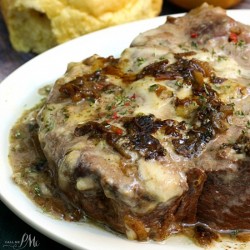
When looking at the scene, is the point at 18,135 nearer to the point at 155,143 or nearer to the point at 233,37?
the point at 155,143

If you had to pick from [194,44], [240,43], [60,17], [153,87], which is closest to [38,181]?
[153,87]

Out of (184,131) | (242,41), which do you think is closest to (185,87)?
(184,131)

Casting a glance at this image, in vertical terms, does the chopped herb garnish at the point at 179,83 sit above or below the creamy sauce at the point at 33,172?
above

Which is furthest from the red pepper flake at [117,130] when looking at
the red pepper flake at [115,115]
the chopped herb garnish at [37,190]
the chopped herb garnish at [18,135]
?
the chopped herb garnish at [18,135]

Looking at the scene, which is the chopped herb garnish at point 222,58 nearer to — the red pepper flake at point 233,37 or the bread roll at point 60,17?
the red pepper flake at point 233,37

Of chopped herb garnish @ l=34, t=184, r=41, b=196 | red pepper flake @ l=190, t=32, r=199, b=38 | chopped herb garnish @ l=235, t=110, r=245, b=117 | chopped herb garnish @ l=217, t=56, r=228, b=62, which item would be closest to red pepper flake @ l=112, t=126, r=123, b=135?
chopped herb garnish @ l=34, t=184, r=41, b=196

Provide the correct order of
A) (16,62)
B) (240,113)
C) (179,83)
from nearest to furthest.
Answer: (240,113)
(179,83)
(16,62)
